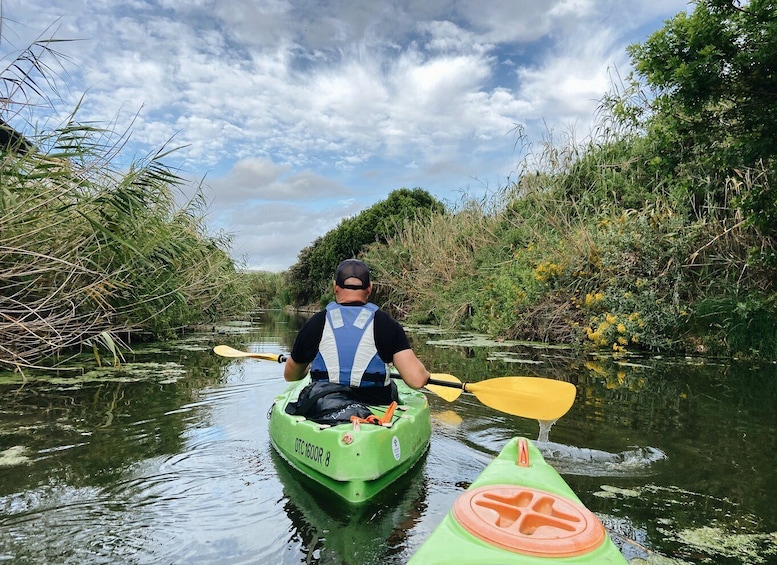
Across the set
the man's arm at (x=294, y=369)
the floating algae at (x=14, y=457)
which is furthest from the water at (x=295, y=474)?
the man's arm at (x=294, y=369)

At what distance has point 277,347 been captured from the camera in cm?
977

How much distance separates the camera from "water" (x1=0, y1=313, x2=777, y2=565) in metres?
2.41

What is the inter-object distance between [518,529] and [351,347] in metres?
1.72

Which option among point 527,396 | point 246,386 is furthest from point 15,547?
point 246,386

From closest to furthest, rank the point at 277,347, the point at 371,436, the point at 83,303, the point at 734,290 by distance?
the point at 371,436
the point at 83,303
the point at 734,290
the point at 277,347

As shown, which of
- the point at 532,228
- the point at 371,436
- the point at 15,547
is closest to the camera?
the point at 15,547

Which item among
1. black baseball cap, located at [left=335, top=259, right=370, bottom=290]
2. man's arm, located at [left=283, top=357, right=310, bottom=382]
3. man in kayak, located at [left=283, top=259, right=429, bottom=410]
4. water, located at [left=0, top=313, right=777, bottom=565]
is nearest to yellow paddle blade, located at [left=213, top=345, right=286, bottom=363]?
water, located at [left=0, top=313, right=777, bottom=565]

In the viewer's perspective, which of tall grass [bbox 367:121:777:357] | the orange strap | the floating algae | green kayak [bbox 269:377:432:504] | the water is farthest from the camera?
tall grass [bbox 367:121:777:357]

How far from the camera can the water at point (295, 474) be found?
2.41m

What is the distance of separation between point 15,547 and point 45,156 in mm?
4022

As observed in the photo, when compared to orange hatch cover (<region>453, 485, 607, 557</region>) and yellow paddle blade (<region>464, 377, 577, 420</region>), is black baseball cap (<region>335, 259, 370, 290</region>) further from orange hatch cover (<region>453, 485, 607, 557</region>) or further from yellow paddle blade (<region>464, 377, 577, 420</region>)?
orange hatch cover (<region>453, 485, 607, 557</region>)

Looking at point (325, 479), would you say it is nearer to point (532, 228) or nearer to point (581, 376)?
point (581, 376)

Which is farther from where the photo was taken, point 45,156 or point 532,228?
point 532,228

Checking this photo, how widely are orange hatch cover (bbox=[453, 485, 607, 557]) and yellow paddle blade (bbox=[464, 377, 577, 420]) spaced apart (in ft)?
4.98
